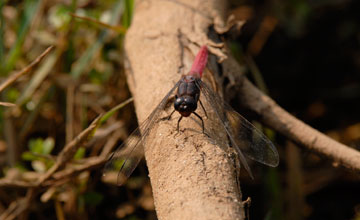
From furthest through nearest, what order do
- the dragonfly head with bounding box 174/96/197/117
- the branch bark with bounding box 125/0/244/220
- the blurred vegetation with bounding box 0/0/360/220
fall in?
the blurred vegetation with bounding box 0/0/360/220, the dragonfly head with bounding box 174/96/197/117, the branch bark with bounding box 125/0/244/220

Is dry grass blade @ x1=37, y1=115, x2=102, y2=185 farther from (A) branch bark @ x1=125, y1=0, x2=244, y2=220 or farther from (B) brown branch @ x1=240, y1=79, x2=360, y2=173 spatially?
(B) brown branch @ x1=240, y1=79, x2=360, y2=173

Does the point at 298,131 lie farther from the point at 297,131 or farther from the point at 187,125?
the point at 187,125

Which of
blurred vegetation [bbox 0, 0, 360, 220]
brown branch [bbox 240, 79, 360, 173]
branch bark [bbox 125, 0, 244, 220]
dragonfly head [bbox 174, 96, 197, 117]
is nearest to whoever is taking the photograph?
branch bark [bbox 125, 0, 244, 220]

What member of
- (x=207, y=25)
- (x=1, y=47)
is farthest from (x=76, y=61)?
(x=207, y=25)

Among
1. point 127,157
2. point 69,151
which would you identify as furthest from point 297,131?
point 69,151

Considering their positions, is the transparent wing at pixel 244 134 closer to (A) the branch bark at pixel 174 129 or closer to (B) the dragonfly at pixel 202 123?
(B) the dragonfly at pixel 202 123

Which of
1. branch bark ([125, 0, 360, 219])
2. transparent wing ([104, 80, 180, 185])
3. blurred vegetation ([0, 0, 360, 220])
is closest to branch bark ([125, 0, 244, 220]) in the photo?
branch bark ([125, 0, 360, 219])
